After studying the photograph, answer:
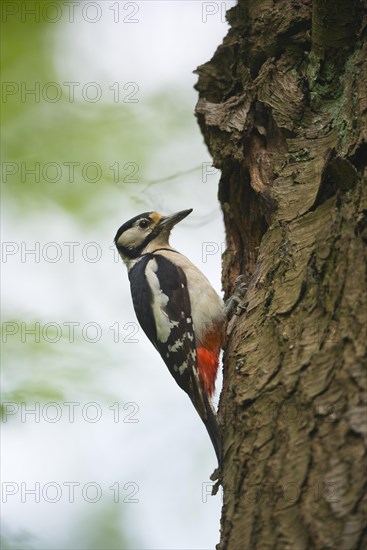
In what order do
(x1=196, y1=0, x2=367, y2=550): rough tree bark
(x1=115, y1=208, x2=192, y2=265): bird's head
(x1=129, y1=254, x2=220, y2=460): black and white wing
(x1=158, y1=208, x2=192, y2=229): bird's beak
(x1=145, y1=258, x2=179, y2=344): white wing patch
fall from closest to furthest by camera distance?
1. (x1=196, y1=0, x2=367, y2=550): rough tree bark
2. (x1=129, y1=254, x2=220, y2=460): black and white wing
3. (x1=145, y1=258, x2=179, y2=344): white wing patch
4. (x1=158, y1=208, x2=192, y2=229): bird's beak
5. (x1=115, y1=208, x2=192, y2=265): bird's head

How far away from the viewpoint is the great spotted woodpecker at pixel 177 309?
4.38 metres

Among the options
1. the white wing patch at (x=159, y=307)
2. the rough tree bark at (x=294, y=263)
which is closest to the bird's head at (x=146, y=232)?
the white wing patch at (x=159, y=307)

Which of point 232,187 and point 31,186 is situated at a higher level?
point 31,186

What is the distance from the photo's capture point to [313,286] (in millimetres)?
2719

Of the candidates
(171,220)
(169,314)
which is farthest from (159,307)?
(171,220)

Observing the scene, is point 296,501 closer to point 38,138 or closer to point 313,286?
point 313,286

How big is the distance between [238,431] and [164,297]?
2095 millimetres

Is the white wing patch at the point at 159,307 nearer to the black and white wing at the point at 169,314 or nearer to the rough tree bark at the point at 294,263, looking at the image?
the black and white wing at the point at 169,314

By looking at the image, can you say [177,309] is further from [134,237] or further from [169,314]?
[134,237]

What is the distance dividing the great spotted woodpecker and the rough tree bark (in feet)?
0.87

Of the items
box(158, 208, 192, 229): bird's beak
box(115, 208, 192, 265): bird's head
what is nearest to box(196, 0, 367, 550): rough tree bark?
box(158, 208, 192, 229): bird's beak

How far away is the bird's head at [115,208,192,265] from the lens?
17.3 feet

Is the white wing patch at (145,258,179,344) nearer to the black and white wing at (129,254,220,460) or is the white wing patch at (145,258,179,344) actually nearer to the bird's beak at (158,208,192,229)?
the black and white wing at (129,254,220,460)

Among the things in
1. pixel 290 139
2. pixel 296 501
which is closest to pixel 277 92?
pixel 290 139
